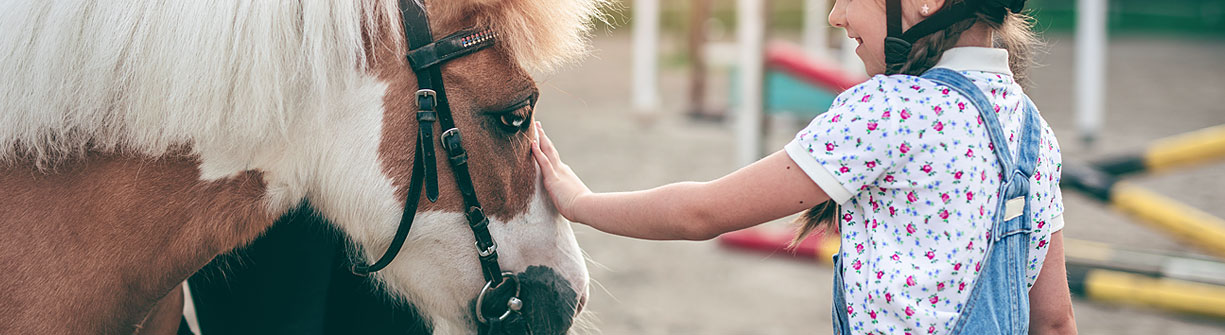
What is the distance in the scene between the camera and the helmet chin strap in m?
1.20

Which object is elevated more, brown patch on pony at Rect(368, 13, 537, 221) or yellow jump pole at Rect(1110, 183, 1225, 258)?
brown patch on pony at Rect(368, 13, 537, 221)

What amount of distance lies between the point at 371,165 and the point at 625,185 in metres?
4.55

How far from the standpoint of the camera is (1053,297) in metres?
1.37

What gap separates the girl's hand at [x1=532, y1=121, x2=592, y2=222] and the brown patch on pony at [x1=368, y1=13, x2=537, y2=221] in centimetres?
4

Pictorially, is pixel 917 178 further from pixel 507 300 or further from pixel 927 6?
pixel 507 300

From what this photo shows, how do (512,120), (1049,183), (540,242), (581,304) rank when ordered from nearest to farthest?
(1049,183)
(512,120)
(540,242)
(581,304)

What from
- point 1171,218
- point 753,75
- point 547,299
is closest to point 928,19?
point 547,299

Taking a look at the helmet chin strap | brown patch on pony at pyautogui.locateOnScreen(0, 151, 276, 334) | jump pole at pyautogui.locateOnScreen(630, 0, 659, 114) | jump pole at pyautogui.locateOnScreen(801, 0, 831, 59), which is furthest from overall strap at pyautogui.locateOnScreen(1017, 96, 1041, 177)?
jump pole at pyautogui.locateOnScreen(801, 0, 831, 59)

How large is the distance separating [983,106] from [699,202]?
0.42 meters

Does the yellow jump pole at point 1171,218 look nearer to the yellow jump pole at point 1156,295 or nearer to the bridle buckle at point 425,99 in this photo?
the yellow jump pole at point 1156,295

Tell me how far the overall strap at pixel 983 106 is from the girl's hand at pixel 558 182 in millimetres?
594

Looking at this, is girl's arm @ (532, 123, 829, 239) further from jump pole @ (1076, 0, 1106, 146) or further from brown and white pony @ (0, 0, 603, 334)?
jump pole @ (1076, 0, 1106, 146)

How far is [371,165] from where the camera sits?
1339 mm

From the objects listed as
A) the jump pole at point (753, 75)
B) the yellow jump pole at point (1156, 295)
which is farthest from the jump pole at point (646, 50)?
the yellow jump pole at point (1156, 295)
